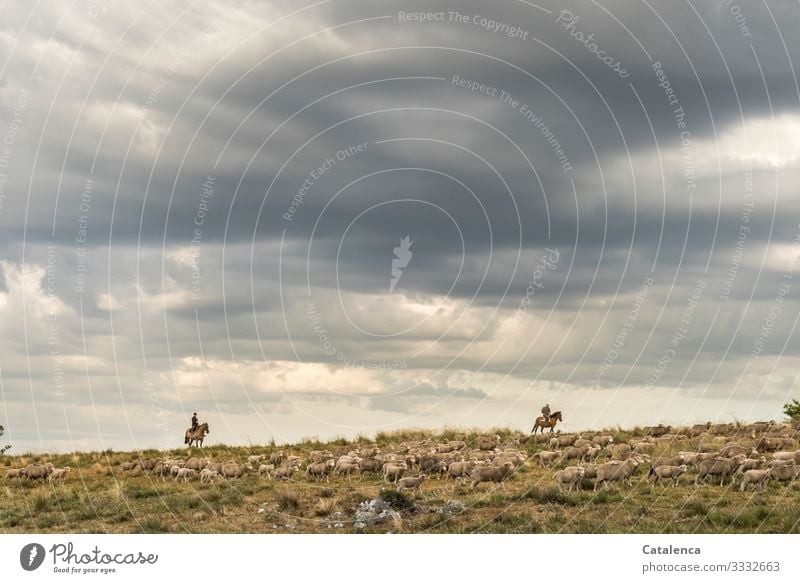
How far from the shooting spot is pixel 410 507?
95.5 ft

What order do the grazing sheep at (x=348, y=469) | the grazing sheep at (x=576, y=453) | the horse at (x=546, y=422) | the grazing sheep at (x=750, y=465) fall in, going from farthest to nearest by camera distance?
the horse at (x=546, y=422)
the grazing sheep at (x=576, y=453)
the grazing sheep at (x=348, y=469)
the grazing sheep at (x=750, y=465)

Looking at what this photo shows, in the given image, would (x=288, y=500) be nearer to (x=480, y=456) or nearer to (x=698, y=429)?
(x=480, y=456)

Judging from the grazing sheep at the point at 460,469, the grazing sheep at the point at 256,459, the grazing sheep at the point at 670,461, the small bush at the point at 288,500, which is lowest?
the small bush at the point at 288,500

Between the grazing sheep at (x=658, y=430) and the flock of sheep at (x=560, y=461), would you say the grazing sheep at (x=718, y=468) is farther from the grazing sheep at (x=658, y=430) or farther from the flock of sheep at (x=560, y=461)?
the grazing sheep at (x=658, y=430)

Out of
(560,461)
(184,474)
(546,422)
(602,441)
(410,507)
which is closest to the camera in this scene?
(410,507)

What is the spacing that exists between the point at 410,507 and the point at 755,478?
11.7 m

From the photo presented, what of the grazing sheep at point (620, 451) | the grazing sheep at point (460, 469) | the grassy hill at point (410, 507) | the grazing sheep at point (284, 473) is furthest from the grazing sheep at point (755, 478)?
the grazing sheep at point (284, 473)

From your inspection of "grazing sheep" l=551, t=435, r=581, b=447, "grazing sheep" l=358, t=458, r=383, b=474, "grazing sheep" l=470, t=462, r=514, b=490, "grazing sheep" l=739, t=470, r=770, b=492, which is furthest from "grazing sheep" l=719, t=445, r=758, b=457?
"grazing sheep" l=358, t=458, r=383, b=474

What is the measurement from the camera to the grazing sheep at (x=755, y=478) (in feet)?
95.2

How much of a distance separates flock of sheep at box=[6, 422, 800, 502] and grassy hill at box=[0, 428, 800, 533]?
57cm

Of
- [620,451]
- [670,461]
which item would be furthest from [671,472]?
[620,451]

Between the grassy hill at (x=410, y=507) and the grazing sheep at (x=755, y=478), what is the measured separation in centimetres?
31

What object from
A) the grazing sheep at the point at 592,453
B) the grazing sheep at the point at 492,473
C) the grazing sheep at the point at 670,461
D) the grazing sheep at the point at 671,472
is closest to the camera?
the grazing sheep at the point at 671,472

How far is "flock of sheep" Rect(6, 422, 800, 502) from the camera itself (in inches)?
1214
